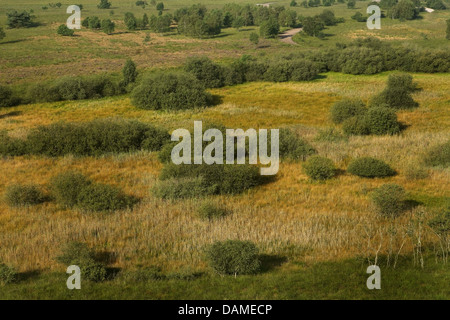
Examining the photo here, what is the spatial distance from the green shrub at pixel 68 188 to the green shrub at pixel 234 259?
8570 millimetres

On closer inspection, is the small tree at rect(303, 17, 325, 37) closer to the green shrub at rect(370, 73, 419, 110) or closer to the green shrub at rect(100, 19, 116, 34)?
the green shrub at rect(100, 19, 116, 34)

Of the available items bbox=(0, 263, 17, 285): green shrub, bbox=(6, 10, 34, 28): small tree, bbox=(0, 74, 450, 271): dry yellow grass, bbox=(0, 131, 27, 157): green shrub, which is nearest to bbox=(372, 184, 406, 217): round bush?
bbox=(0, 74, 450, 271): dry yellow grass

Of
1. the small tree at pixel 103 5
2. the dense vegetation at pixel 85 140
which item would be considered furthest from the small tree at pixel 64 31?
the dense vegetation at pixel 85 140

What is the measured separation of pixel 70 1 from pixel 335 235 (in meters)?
192

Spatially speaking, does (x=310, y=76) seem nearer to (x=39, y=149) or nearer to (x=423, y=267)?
(x=39, y=149)

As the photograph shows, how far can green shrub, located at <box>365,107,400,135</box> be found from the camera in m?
31.6

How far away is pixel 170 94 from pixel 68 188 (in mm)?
24519

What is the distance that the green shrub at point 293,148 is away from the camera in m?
26.3

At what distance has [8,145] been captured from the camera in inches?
1077

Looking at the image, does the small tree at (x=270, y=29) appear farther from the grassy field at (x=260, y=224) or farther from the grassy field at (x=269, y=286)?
the grassy field at (x=269, y=286)

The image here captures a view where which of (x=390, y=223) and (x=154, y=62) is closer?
(x=390, y=223)

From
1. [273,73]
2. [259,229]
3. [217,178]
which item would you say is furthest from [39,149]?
[273,73]

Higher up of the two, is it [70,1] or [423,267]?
[70,1]

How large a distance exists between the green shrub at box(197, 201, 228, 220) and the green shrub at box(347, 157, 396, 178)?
28.8 ft
